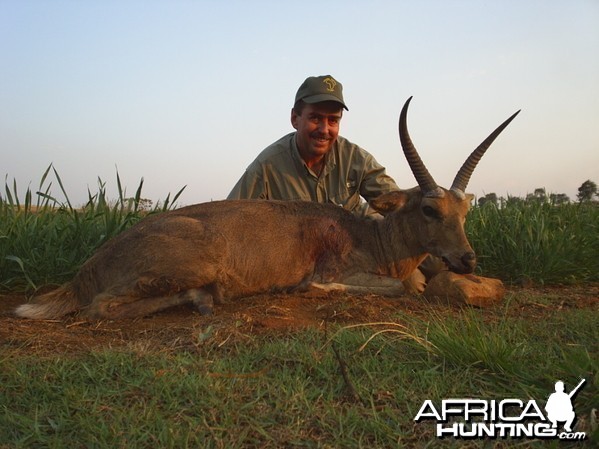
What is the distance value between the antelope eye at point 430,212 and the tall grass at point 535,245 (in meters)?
1.40

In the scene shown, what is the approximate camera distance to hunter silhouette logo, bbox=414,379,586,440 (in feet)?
6.60

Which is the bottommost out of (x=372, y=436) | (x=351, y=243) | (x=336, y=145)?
(x=372, y=436)

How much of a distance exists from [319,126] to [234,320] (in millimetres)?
3327

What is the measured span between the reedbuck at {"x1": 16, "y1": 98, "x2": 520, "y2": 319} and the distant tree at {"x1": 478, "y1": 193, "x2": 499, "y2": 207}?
8.45 feet

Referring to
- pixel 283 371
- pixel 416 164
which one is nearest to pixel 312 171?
pixel 416 164

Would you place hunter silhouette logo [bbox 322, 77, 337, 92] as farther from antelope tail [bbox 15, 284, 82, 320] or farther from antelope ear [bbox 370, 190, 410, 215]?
antelope tail [bbox 15, 284, 82, 320]

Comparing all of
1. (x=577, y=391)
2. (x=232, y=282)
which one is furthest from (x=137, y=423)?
(x=232, y=282)

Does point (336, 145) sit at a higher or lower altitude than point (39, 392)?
higher

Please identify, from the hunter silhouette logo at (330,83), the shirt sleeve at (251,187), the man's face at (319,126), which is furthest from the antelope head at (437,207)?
the shirt sleeve at (251,187)

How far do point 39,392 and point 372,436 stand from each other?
1.46 m

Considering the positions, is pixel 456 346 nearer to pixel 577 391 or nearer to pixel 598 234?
pixel 577 391

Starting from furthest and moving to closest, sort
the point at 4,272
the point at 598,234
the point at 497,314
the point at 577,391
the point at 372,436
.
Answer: the point at 598,234 < the point at 4,272 < the point at 497,314 < the point at 577,391 < the point at 372,436

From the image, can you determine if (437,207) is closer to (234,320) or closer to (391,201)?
(391,201)

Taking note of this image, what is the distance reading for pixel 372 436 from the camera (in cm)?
202
